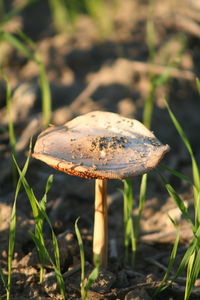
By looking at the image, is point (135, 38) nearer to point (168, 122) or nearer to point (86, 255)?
point (168, 122)

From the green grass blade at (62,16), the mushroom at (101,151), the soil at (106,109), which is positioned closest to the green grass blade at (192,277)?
the soil at (106,109)

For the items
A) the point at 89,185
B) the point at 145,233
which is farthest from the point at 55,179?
the point at 145,233

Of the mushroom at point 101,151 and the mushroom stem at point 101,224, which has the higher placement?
the mushroom at point 101,151

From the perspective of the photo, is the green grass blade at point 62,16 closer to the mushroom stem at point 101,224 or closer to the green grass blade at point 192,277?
the mushroom stem at point 101,224

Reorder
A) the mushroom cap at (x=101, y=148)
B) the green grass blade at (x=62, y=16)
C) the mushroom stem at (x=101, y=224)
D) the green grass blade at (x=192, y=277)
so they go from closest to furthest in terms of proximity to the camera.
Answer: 1. the mushroom cap at (x=101, y=148)
2. the green grass blade at (x=192, y=277)
3. the mushroom stem at (x=101, y=224)
4. the green grass blade at (x=62, y=16)

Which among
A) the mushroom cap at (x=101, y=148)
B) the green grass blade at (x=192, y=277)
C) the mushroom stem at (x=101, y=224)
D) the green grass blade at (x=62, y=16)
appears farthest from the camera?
the green grass blade at (x=62, y=16)

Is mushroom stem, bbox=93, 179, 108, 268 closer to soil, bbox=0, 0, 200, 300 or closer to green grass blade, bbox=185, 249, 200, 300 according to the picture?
soil, bbox=0, 0, 200, 300

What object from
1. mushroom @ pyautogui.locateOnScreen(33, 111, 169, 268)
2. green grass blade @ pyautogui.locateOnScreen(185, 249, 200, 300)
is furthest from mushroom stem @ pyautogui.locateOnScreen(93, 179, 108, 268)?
green grass blade @ pyautogui.locateOnScreen(185, 249, 200, 300)
